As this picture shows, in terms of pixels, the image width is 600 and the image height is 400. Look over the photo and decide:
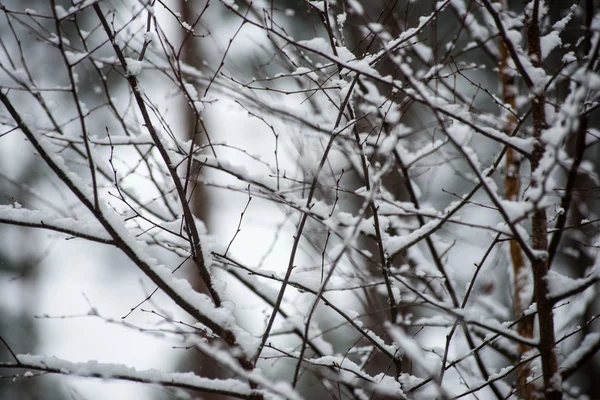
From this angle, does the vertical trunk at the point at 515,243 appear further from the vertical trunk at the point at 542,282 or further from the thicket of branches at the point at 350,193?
the vertical trunk at the point at 542,282

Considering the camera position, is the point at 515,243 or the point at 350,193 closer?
the point at 350,193

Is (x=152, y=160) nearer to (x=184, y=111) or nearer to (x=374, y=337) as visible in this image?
(x=374, y=337)

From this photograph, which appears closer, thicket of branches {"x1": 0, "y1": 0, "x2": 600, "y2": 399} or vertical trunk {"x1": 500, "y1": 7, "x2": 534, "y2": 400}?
thicket of branches {"x1": 0, "y1": 0, "x2": 600, "y2": 399}

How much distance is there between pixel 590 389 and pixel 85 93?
732 cm

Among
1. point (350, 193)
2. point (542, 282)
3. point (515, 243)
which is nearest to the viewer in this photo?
point (542, 282)

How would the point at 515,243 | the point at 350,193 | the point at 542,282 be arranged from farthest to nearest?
the point at 515,243 → the point at 350,193 → the point at 542,282

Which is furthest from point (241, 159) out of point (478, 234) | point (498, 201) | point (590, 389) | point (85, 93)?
point (590, 389)

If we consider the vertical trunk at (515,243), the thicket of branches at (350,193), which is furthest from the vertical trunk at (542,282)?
the vertical trunk at (515,243)

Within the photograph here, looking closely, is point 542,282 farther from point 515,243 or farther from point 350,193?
point 515,243

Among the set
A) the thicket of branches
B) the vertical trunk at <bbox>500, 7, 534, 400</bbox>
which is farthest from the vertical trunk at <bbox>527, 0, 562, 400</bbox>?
the vertical trunk at <bbox>500, 7, 534, 400</bbox>

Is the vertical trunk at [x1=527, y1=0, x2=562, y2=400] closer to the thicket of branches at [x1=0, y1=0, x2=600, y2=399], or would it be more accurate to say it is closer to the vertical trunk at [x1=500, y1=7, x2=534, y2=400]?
the thicket of branches at [x1=0, y1=0, x2=600, y2=399]

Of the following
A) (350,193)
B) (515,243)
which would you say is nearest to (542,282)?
(350,193)

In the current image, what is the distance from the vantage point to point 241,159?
417 centimetres

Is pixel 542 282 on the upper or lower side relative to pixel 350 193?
lower
